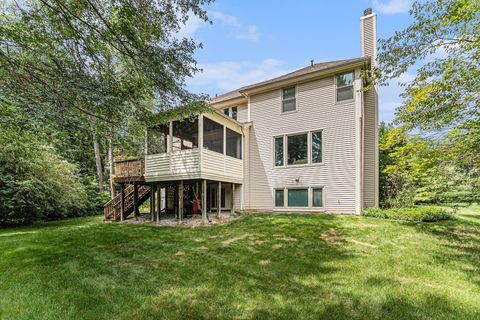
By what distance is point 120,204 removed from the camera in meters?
12.5

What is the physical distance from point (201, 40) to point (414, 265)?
7.43 m

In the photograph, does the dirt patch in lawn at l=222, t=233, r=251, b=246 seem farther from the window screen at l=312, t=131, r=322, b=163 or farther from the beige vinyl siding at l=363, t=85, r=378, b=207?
the beige vinyl siding at l=363, t=85, r=378, b=207

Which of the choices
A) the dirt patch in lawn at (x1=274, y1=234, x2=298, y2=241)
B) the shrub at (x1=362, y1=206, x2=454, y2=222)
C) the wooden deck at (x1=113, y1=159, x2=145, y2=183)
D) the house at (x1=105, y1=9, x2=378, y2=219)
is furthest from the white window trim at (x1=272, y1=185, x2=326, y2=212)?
the wooden deck at (x1=113, y1=159, x2=145, y2=183)

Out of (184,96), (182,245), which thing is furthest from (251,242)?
(184,96)

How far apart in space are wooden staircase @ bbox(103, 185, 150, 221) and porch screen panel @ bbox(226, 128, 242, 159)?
17.0ft

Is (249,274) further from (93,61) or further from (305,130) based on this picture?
(305,130)

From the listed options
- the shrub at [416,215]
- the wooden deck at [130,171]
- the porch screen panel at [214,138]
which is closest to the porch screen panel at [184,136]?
the porch screen panel at [214,138]

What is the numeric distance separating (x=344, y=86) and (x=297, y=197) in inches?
224

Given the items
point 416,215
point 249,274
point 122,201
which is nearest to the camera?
point 249,274

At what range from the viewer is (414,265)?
5.27 m

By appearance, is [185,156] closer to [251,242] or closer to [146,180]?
[146,180]

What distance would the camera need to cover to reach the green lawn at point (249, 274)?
11.8 feet

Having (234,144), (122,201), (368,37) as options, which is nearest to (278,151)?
(234,144)

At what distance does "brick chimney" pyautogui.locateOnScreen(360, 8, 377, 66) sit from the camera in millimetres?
12414
